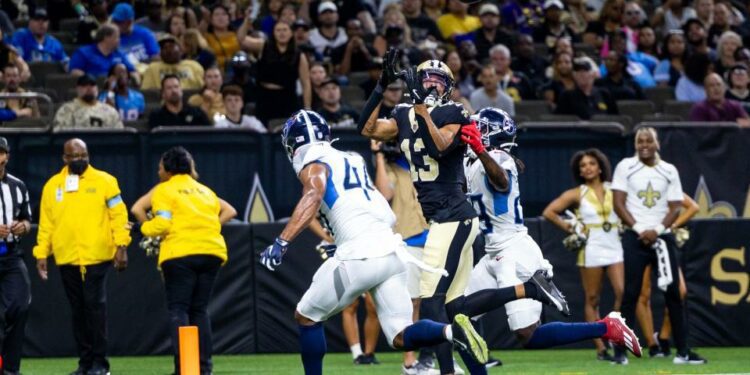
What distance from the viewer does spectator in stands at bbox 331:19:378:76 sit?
19.5 m

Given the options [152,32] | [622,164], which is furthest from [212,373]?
[152,32]

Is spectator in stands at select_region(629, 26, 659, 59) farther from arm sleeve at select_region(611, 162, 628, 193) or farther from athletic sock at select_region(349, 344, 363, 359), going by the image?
athletic sock at select_region(349, 344, 363, 359)

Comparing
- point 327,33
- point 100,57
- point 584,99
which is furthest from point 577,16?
point 100,57

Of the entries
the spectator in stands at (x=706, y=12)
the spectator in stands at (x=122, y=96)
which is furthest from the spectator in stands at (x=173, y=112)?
the spectator in stands at (x=706, y=12)

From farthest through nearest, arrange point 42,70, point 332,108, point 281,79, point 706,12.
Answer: point 706,12
point 42,70
point 281,79
point 332,108

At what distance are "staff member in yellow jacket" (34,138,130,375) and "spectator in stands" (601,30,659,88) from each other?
983 cm

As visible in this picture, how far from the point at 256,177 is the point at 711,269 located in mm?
5033

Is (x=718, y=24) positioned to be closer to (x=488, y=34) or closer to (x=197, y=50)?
(x=488, y=34)

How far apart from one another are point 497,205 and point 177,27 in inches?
373

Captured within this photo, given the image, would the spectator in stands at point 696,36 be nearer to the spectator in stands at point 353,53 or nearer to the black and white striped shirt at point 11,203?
the spectator in stands at point 353,53

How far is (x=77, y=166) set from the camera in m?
12.9

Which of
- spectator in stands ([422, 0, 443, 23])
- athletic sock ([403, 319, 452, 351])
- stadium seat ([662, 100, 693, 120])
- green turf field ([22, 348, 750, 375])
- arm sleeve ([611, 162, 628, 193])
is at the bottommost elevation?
green turf field ([22, 348, 750, 375])

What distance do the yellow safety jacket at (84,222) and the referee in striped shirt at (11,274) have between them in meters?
0.29

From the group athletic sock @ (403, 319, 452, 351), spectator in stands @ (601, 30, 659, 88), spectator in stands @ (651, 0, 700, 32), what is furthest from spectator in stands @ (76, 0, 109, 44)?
athletic sock @ (403, 319, 452, 351)
